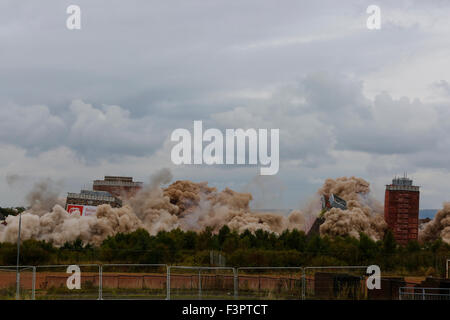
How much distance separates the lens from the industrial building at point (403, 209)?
94.6m

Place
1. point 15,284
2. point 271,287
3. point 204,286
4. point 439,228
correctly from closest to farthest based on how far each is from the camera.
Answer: point 15,284 < point 204,286 < point 271,287 < point 439,228

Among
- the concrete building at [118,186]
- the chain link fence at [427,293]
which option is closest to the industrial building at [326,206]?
the concrete building at [118,186]

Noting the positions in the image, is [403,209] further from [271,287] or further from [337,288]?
[337,288]

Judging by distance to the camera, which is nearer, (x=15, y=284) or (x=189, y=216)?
(x=15, y=284)

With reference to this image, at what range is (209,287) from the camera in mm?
30422

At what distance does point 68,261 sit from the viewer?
171 feet

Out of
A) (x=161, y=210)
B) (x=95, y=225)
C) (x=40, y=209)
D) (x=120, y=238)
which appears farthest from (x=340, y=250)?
(x=40, y=209)

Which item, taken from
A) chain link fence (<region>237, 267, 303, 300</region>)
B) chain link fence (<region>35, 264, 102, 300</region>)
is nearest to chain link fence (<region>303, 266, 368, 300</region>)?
chain link fence (<region>237, 267, 303, 300</region>)

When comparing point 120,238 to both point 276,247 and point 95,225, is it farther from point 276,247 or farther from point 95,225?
point 95,225

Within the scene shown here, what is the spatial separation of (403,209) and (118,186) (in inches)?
1597

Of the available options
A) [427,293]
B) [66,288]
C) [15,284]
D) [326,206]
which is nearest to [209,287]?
[66,288]

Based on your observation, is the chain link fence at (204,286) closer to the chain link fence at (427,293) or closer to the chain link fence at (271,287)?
the chain link fence at (271,287)

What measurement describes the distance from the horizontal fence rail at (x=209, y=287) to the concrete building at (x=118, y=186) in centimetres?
6220

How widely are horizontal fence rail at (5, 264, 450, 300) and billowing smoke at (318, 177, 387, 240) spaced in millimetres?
54476
